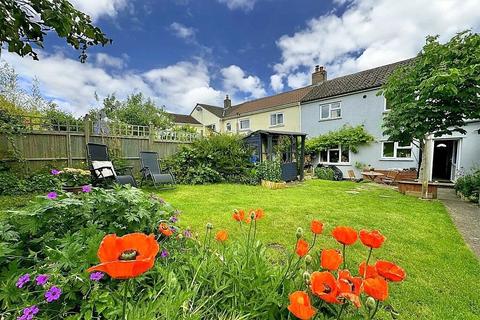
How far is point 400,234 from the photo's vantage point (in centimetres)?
373

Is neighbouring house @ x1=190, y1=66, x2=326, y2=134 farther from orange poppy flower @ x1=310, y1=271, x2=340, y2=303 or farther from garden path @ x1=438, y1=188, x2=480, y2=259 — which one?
orange poppy flower @ x1=310, y1=271, x2=340, y2=303

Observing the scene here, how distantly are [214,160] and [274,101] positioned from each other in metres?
13.0

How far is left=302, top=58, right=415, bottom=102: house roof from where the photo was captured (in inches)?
539

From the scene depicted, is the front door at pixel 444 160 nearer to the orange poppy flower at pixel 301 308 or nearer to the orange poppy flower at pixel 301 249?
the orange poppy flower at pixel 301 249

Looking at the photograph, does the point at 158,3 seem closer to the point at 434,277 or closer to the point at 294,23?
the point at 294,23

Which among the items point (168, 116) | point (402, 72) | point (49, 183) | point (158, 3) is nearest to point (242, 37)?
point (158, 3)

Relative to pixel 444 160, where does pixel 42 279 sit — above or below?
below

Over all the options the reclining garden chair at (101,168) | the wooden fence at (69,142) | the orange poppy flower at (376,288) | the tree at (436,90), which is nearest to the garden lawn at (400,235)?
the orange poppy flower at (376,288)

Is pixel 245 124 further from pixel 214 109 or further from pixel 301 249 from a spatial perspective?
pixel 301 249

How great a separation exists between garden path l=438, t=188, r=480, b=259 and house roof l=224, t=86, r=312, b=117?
494 inches

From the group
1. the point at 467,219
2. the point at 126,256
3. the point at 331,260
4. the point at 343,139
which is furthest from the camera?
the point at 343,139

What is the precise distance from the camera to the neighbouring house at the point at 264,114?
18.1 metres

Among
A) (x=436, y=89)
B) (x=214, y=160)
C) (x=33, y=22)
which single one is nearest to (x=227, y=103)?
(x=214, y=160)

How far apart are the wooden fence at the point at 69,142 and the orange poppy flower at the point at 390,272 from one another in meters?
8.02
